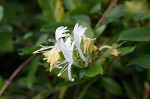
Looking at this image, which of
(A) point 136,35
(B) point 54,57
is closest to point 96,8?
(A) point 136,35

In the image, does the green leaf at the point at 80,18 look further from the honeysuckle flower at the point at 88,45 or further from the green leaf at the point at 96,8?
the honeysuckle flower at the point at 88,45

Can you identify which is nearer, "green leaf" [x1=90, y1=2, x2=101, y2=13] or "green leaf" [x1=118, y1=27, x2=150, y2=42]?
"green leaf" [x1=118, y1=27, x2=150, y2=42]

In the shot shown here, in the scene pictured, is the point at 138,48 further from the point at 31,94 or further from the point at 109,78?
the point at 31,94

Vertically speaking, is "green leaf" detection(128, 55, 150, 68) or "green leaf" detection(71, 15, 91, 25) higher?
"green leaf" detection(71, 15, 91, 25)

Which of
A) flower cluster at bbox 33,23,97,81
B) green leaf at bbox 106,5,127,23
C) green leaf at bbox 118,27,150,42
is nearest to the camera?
flower cluster at bbox 33,23,97,81

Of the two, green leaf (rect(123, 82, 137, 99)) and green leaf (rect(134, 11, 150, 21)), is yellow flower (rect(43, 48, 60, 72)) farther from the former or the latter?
green leaf (rect(123, 82, 137, 99))

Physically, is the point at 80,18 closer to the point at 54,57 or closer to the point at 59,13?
the point at 59,13

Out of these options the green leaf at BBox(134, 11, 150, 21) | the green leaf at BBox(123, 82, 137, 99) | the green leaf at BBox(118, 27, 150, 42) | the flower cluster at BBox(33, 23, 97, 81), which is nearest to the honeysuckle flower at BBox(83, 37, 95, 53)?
the flower cluster at BBox(33, 23, 97, 81)
